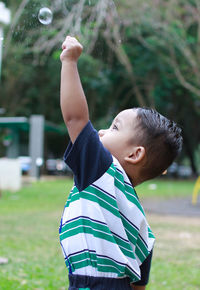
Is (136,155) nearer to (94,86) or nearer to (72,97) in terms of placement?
(72,97)

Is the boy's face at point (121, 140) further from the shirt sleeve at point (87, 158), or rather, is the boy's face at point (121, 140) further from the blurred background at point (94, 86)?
the blurred background at point (94, 86)

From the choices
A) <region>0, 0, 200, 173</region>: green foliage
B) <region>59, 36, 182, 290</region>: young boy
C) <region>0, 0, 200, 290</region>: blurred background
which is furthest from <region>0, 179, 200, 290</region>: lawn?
<region>0, 0, 200, 173</region>: green foliage

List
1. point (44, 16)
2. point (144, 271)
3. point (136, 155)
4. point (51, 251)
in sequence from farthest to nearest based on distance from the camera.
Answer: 1. point (51, 251)
2. point (44, 16)
3. point (144, 271)
4. point (136, 155)

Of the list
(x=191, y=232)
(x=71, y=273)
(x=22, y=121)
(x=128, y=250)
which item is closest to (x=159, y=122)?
(x=128, y=250)

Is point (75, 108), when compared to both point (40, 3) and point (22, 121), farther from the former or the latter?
point (22, 121)

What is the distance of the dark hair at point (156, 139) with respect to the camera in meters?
1.91

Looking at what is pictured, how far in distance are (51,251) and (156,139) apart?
4093 mm

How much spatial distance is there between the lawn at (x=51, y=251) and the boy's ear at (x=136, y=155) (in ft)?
7.72

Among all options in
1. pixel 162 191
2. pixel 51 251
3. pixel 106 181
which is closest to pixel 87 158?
pixel 106 181

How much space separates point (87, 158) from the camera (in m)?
1.71

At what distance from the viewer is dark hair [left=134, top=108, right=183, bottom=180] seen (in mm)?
1908

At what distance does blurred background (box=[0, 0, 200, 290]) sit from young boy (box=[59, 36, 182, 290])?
0.76 metres

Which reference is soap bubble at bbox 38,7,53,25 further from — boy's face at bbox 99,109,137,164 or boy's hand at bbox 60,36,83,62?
boy's face at bbox 99,109,137,164

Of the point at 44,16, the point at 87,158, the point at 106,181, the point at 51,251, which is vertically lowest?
the point at 51,251
